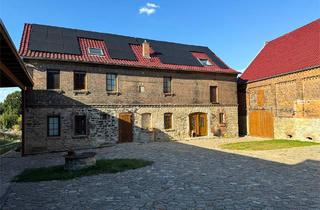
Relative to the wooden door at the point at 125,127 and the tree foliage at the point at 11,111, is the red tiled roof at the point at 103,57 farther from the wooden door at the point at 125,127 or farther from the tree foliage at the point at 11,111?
the tree foliage at the point at 11,111

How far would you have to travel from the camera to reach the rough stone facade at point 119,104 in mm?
15039

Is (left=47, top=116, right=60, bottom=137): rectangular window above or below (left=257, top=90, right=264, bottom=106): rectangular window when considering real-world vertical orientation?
below

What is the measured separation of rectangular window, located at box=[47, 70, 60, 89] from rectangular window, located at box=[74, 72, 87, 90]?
1128mm

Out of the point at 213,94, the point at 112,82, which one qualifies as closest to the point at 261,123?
the point at 213,94

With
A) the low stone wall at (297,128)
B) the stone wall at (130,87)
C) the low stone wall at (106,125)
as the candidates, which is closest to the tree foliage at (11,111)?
the low stone wall at (106,125)

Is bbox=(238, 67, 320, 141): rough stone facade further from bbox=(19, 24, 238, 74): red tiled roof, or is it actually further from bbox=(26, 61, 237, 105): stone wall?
bbox=(19, 24, 238, 74): red tiled roof

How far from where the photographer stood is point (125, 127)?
58.1ft

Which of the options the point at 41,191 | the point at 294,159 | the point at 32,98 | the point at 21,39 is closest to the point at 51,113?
the point at 32,98

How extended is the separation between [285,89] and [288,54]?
12.0 feet

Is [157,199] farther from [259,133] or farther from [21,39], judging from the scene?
[259,133]

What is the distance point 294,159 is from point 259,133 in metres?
11.1

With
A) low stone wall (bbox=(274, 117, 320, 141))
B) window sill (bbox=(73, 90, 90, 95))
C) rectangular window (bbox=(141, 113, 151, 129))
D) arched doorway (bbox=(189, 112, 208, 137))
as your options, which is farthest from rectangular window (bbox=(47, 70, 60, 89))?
low stone wall (bbox=(274, 117, 320, 141))

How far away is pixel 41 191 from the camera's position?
22.9 ft

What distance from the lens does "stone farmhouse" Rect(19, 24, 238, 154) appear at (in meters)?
15.3
